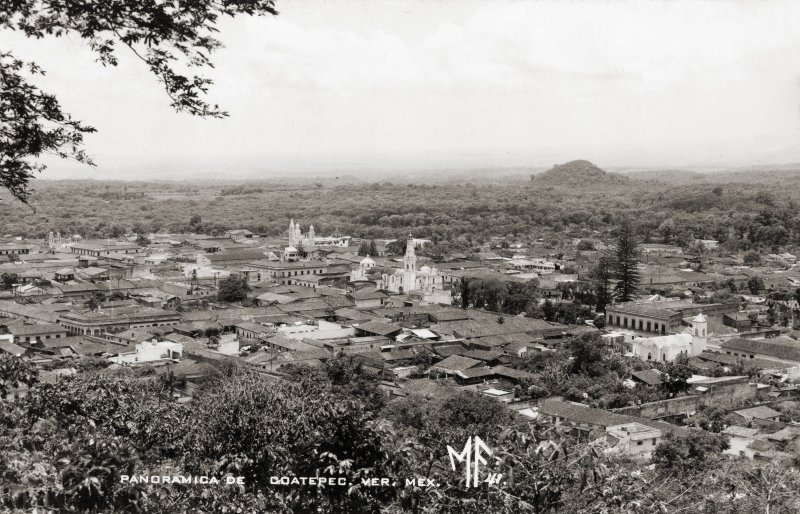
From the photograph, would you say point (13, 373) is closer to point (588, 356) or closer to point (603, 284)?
point (588, 356)

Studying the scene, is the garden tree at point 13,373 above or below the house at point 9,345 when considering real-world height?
above

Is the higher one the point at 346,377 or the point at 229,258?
the point at 346,377

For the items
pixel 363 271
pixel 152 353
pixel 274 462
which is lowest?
pixel 363 271

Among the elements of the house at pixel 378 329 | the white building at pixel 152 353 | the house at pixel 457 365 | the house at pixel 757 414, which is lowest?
the house at pixel 378 329

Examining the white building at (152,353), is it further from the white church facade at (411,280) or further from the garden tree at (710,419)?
the white church facade at (411,280)

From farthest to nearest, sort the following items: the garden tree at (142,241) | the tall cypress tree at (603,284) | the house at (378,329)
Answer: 1. the garden tree at (142,241)
2. the tall cypress tree at (603,284)
3. the house at (378,329)

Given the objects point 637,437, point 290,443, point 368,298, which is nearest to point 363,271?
point 368,298

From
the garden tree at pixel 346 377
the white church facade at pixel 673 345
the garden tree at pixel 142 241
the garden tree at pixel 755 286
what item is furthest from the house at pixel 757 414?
the garden tree at pixel 142 241

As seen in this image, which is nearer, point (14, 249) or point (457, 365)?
point (457, 365)

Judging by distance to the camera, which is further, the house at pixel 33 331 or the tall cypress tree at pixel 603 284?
the tall cypress tree at pixel 603 284

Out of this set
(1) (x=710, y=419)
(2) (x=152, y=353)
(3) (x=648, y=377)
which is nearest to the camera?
(1) (x=710, y=419)
